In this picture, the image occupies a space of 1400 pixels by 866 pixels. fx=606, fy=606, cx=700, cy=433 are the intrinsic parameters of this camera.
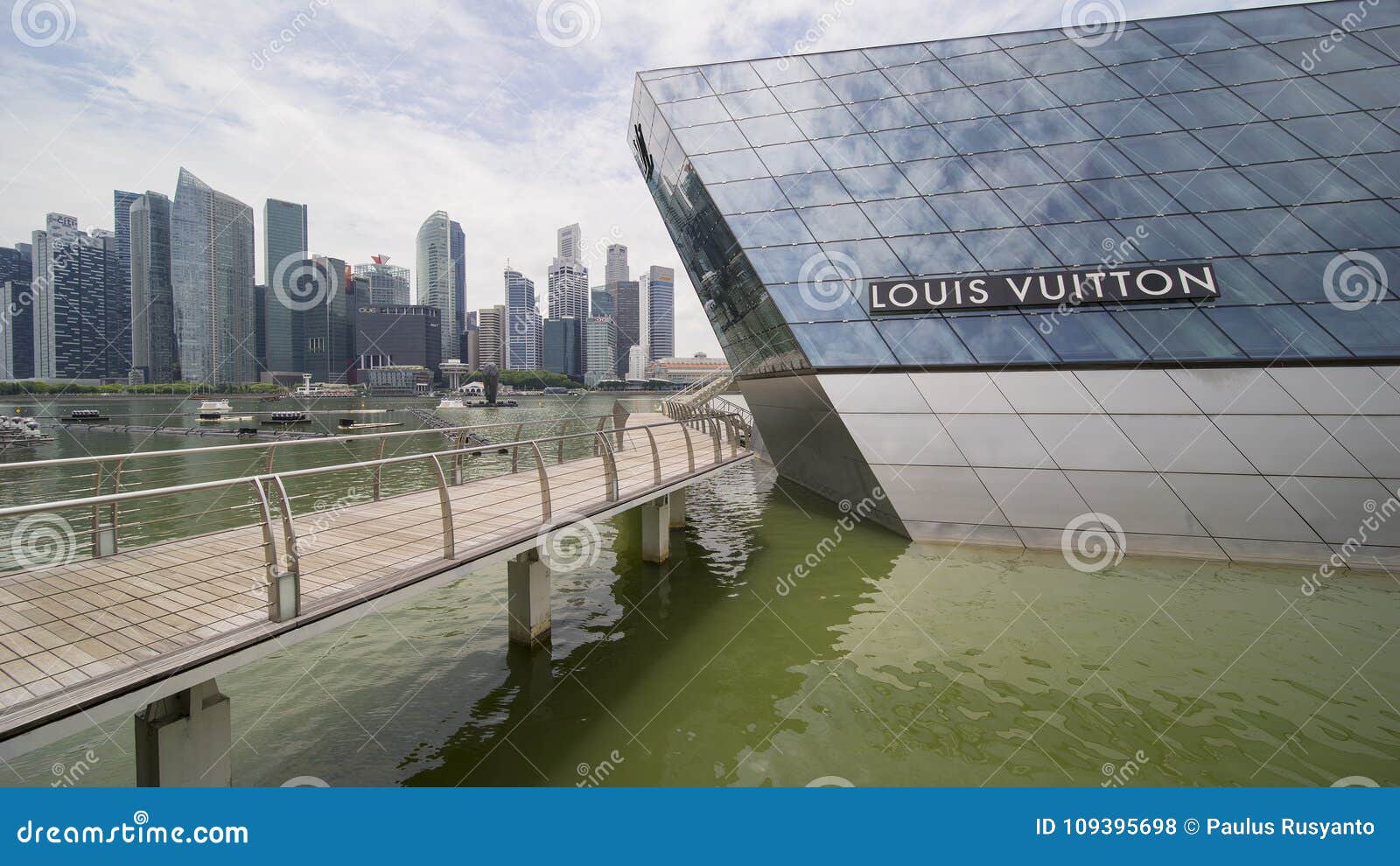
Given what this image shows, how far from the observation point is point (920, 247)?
1479 centimetres

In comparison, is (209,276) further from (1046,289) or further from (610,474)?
(1046,289)

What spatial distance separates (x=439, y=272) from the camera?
48781mm

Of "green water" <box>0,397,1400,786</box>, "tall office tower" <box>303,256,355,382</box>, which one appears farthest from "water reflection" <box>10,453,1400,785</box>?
"tall office tower" <box>303,256,355,382</box>

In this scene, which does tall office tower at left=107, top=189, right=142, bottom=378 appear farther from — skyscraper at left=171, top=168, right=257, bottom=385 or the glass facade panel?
the glass facade panel

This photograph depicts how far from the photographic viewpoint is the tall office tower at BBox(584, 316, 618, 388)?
52500 mm

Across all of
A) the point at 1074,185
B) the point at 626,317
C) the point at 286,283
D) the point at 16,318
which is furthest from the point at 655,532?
the point at 626,317

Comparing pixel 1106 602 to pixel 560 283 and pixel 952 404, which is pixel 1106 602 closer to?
pixel 952 404

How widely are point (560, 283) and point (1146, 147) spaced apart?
43179mm

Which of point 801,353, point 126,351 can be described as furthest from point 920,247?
point 126,351

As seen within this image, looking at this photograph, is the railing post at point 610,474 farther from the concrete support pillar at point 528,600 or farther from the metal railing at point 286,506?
the concrete support pillar at point 528,600

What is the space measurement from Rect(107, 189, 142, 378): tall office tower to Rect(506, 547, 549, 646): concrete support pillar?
124 feet

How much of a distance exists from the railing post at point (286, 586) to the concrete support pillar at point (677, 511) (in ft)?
37.2

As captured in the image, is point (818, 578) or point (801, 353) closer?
point (818, 578)

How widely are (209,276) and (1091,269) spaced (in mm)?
42917
